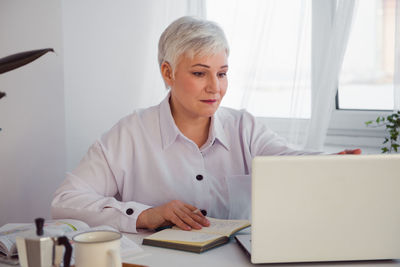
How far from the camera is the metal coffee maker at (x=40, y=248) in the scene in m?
0.95

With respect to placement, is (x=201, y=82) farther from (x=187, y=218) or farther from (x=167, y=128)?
(x=187, y=218)

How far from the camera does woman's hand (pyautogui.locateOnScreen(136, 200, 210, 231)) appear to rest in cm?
150

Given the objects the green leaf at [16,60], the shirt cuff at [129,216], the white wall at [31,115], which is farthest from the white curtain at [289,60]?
the green leaf at [16,60]

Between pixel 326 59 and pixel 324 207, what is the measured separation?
1349mm

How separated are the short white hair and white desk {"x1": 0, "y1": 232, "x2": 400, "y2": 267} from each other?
754 millimetres

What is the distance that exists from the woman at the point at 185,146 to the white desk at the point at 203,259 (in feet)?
1.35

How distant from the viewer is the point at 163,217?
1.54 metres

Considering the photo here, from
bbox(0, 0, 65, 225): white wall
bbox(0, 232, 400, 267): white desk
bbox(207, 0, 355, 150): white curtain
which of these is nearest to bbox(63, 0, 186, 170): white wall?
bbox(0, 0, 65, 225): white wall

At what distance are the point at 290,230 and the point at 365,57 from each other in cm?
168

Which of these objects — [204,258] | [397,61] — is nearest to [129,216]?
[204,258]

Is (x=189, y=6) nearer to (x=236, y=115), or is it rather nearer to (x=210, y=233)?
(x=236, y=115)

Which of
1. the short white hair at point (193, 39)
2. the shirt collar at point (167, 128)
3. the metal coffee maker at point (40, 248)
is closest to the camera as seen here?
the metal coffee maker at point (40, 248)

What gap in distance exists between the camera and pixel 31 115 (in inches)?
81.7

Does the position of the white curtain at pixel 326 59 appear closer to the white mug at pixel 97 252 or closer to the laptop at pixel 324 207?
the laptop at pixel 324 207
